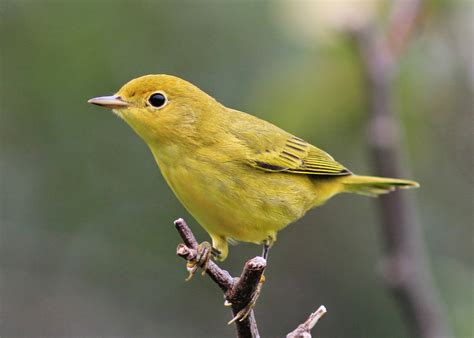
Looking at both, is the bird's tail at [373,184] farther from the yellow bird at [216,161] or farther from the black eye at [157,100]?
the black eye at [157,100]

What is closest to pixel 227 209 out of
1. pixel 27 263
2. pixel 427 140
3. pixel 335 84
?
pixel 335 84

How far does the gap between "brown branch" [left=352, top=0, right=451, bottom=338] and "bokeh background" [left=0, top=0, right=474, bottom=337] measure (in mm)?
1491

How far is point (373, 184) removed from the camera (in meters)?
5.36

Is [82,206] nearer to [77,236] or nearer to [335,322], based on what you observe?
[77,236]

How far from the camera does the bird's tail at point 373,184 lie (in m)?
5.12

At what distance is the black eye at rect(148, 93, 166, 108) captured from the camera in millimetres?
4336

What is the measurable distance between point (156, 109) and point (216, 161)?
1.56 feet

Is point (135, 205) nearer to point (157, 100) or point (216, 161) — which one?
point (157, 100)

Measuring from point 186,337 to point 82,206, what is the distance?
162 centimetres

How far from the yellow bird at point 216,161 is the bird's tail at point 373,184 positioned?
599mm

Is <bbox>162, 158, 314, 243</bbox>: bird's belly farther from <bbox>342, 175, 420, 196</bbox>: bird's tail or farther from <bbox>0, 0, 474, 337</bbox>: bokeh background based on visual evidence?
<bbox>0, 0, 474, 337</bbox>: bokeh background

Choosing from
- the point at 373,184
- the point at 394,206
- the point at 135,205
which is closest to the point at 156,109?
the point at 394,206

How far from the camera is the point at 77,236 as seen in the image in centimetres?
743

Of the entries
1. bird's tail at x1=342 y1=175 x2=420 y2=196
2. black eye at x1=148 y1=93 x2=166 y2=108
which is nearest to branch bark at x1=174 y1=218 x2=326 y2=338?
black eye at x1=148 y1=93 x2=166 y2=108
